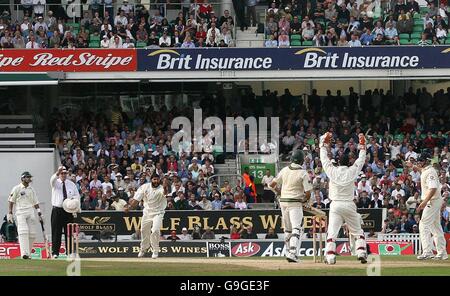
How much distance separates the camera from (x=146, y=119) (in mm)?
40188

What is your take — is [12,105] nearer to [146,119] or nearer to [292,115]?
[146,119]

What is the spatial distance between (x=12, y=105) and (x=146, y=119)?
4221 millimetres

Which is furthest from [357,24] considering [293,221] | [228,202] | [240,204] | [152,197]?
[293,221]

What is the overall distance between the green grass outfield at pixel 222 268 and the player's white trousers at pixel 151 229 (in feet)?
6.55

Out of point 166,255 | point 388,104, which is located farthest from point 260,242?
point 388,104

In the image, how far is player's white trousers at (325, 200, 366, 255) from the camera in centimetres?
2123

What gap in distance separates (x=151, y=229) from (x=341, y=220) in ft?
19.1

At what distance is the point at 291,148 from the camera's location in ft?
127

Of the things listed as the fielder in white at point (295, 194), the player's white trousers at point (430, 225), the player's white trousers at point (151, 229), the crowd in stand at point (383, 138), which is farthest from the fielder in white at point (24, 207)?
the crowd in stand at point (383, 138)

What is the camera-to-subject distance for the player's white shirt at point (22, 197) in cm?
2689

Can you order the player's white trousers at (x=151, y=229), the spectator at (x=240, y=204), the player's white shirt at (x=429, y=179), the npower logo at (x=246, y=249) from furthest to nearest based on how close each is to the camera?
the spectator at (x=240, y=204)
the npower logo at (x=246, y=249)
the player's white trousers at (x=151, y=229)
the player's white shirt at (x=429, y=179)

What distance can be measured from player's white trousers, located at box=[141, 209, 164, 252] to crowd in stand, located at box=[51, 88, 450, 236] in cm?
803

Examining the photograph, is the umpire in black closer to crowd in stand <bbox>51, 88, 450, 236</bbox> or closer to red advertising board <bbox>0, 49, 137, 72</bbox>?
crowd in stand <bbox>51, 88, 450, 236</bbox>

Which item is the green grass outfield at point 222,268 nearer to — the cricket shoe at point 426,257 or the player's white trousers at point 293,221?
the cricket shoe at point 426,257
